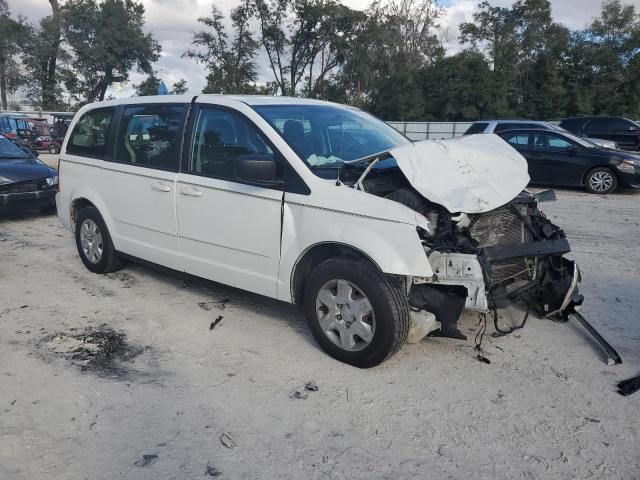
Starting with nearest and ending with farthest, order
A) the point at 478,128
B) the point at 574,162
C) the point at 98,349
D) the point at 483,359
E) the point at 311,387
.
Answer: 1. the point at 311,387
2. the point at 483,359
3. the point at 98,349
4. the point at 574,162
5. the point at 478,128

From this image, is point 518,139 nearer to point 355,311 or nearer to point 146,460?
point 355,311

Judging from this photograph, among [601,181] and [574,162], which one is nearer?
[601,181]

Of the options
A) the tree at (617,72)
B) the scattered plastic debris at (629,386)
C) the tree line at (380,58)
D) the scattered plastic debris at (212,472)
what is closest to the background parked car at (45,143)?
the tree line at (380,58)

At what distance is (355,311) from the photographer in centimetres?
355

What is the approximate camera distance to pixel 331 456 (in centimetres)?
274

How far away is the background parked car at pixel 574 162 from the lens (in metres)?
11.2

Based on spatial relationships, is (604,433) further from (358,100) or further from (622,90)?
(358,100)

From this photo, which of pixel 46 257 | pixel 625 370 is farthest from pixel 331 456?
pixel 46 257

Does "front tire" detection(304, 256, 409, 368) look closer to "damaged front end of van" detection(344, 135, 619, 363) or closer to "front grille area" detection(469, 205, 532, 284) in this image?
"damaged front end of van" detection(344, 135, 619, 363)

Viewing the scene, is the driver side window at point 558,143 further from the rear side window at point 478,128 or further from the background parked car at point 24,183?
the background parked car at point 24,183

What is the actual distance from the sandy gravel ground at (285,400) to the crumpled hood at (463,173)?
1.17m

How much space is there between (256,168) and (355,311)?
1.20 metres

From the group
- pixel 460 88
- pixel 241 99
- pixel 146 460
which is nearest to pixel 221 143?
A: pixel 241 99

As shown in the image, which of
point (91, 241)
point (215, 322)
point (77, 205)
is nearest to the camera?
point (215, 322)
